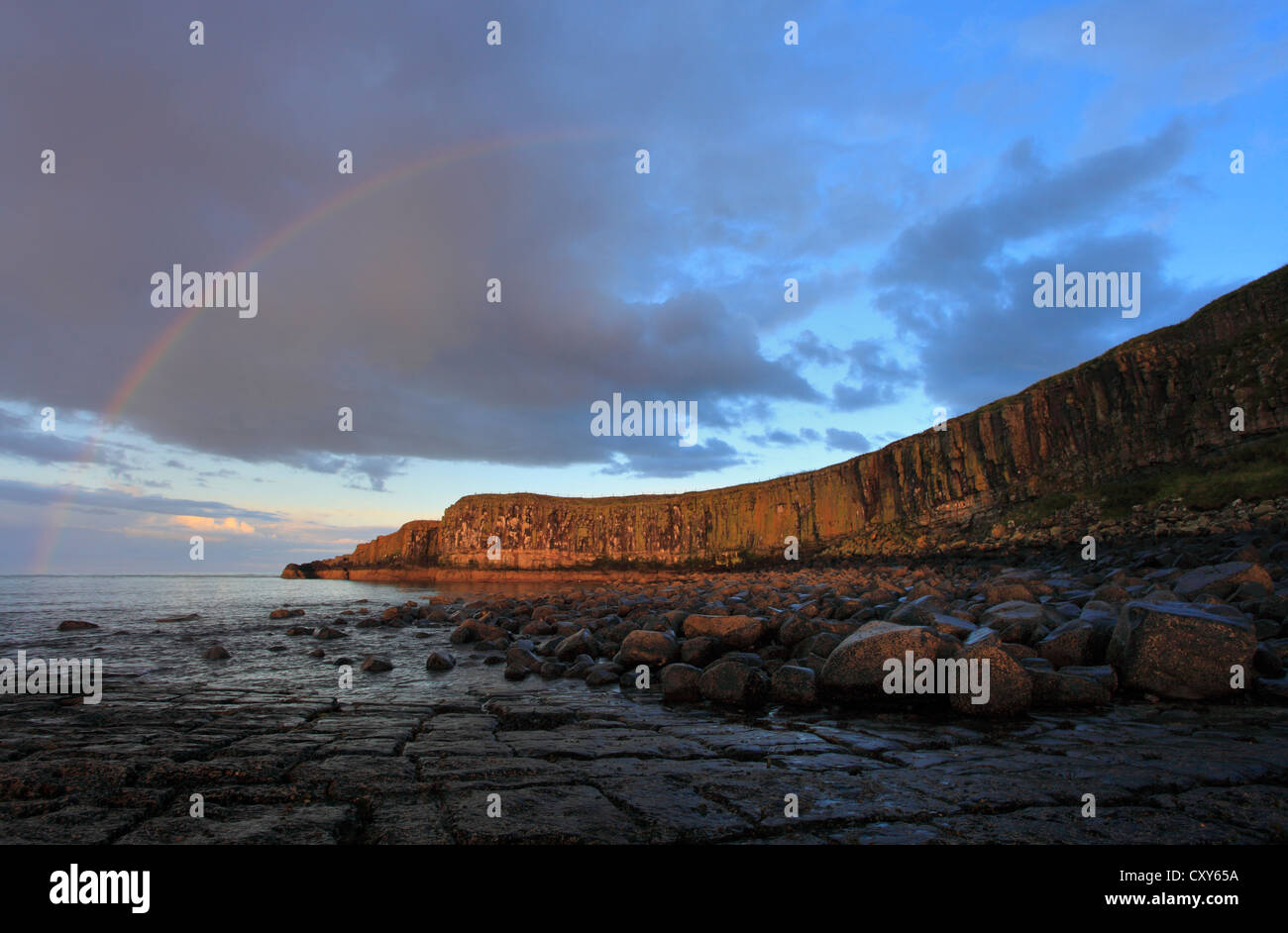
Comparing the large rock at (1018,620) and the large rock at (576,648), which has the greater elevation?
the large rock at (1018,620)

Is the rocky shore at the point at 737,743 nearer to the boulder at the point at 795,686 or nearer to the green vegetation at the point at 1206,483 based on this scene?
the boulder at the point at 795,686

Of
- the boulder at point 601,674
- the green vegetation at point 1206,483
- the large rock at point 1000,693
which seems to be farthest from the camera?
the green vegetation at point 1206,483

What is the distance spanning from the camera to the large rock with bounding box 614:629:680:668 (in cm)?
809

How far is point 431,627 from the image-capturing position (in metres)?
15.5

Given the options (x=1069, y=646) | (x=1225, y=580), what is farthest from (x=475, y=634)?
(x=1225, y=580)

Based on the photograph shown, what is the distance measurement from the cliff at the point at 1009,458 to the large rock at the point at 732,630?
28755 mm

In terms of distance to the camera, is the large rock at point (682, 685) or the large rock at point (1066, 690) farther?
the large rock at point (682, 685)

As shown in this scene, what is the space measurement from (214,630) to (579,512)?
65219 mm

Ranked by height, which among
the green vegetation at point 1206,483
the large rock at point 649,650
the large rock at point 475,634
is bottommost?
the large rock at point 475,634

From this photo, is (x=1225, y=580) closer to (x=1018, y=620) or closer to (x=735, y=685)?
(x=1018, y=620)

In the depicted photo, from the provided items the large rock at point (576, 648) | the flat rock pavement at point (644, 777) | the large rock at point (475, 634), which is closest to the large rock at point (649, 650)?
the large rock at point (576, 648)

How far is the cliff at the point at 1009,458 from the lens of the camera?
88.8 ft

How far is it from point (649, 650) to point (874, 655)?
3.25m
